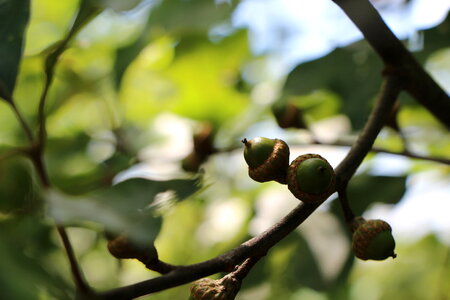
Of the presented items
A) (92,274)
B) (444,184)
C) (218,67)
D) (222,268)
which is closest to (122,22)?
(218,67)

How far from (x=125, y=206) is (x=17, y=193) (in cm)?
49

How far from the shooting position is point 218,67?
6.72 ft

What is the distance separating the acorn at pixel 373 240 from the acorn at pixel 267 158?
15cm

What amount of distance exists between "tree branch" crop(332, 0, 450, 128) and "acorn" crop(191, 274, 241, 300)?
48cm

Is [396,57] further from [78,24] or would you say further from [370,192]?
[78,24]

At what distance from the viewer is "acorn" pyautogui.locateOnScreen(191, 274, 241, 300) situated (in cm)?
79

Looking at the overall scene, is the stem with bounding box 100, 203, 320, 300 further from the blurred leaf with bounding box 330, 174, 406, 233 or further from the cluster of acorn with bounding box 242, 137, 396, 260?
the blurred leaf with bounding box 330, 174, 406, 233

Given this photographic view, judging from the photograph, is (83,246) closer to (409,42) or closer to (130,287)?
(409,42)

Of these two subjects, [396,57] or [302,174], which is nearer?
[302,174]

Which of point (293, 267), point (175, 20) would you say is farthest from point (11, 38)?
point (293, 267)

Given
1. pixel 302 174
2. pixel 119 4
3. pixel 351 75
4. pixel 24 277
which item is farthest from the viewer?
pixel 351 75

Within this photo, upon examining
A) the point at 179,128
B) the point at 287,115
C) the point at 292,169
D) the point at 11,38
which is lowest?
the point at 179,128

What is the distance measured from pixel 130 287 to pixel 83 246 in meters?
1.58

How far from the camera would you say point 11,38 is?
1066 mm
